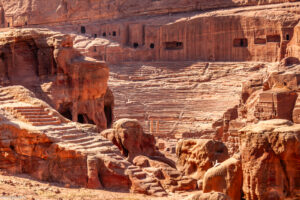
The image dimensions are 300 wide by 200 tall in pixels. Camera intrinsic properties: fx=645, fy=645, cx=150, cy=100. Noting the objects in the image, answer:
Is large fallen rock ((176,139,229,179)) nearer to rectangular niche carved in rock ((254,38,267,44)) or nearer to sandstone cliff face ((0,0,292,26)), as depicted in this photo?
rectangular niche carved in rock ((254,38,267,44))

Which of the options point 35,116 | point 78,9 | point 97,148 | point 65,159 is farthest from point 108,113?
point 78,9

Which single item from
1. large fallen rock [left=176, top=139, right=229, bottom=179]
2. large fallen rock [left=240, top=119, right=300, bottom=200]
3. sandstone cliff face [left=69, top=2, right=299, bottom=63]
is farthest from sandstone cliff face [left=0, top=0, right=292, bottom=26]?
large fallen rock [left=240, top=119, right=300, bottom=200]

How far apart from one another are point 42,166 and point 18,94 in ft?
13.3

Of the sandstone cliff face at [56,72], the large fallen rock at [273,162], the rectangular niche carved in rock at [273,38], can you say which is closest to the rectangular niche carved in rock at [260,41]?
the rectangular niche carved in rock at [273,38]

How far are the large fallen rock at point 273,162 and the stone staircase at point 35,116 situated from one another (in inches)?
361

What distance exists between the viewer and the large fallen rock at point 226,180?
1276cm

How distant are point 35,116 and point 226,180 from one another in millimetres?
8664

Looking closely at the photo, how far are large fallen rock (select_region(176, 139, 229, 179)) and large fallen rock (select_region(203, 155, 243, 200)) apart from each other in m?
5.87

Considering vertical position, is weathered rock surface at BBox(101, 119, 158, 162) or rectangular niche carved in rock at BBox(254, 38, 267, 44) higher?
rectangular niche carved in rock at BBox(254, 38, 267, 44)

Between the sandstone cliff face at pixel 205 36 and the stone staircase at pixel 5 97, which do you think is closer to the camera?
the stone staircase at pixel 5 97

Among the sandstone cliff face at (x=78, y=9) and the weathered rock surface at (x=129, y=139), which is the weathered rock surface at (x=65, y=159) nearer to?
the weathered rock surface at (x=129, y=139)

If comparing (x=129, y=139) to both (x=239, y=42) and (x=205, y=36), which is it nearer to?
(x=239, y=42)

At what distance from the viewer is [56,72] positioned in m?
25.3

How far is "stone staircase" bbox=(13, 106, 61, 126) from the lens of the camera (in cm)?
1946
